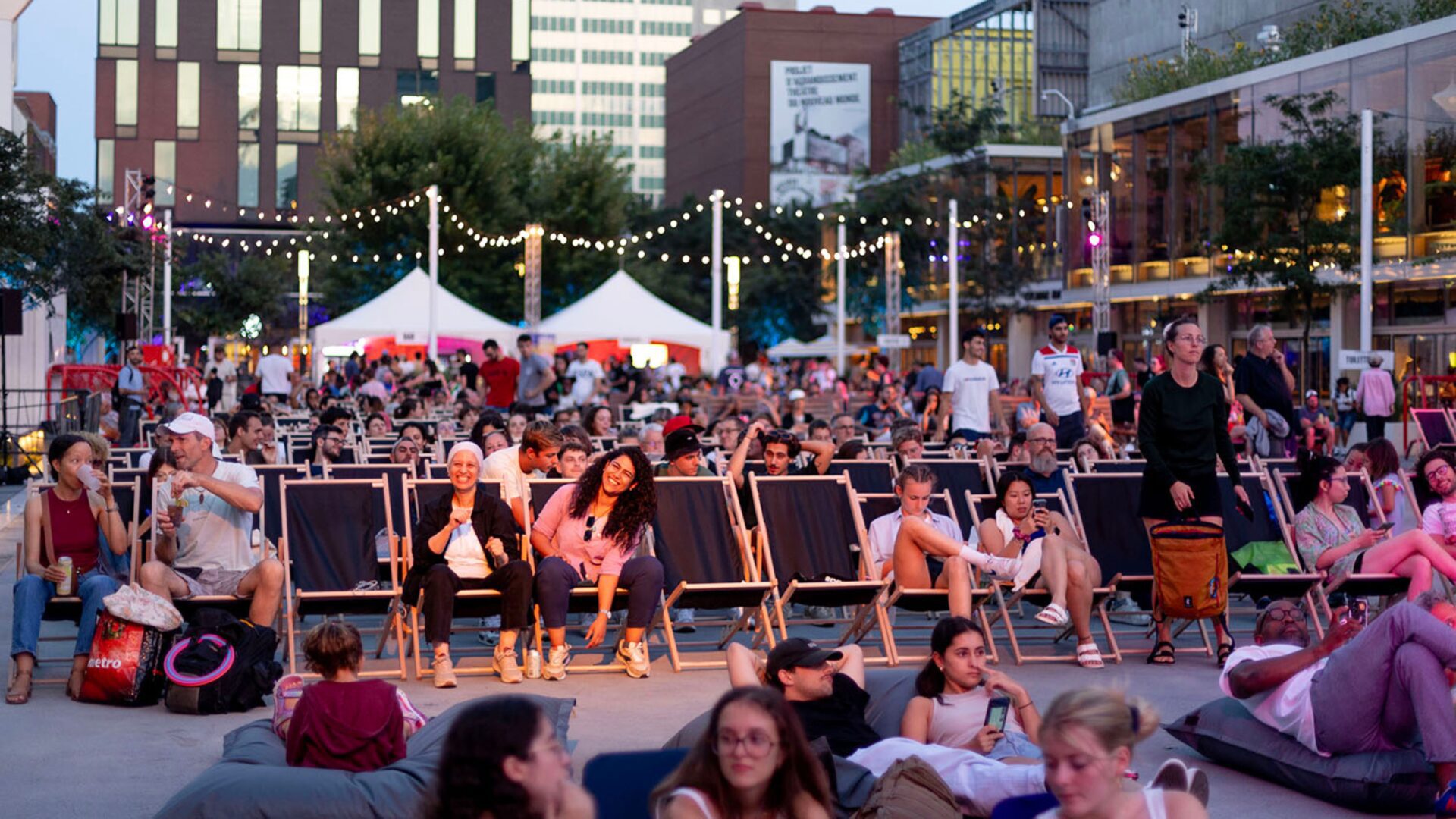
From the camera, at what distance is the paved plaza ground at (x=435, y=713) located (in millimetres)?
5934

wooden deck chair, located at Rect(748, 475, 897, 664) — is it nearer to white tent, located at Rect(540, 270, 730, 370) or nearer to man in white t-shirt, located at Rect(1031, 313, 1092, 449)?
man in white t-shirt, located at Rect(1031, 313, 1092, 449)

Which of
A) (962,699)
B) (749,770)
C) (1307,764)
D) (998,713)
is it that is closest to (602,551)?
(962,699)

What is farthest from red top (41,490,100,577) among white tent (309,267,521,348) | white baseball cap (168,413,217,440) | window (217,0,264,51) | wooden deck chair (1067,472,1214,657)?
window (217,0,264,51)

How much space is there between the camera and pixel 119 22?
216 feet

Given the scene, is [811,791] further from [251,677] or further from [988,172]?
[988,172]

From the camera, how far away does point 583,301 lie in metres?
30.2

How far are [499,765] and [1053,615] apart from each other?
5841mm

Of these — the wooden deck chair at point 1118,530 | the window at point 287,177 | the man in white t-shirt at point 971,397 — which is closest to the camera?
the wooden deck chair at point 1118,530

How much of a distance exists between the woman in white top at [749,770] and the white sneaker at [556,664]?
4457 mm

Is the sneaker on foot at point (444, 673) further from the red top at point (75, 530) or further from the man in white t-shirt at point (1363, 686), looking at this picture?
the man in white t-shirt at point (1363, 686)

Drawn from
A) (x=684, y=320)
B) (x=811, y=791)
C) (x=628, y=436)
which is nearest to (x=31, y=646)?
(x=811, y=791)

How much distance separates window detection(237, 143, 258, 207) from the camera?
67500 mm

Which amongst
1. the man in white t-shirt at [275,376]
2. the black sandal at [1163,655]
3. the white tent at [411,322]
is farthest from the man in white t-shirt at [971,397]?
the white tent at [411,322]

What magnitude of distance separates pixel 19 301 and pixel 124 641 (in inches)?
455
